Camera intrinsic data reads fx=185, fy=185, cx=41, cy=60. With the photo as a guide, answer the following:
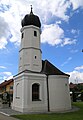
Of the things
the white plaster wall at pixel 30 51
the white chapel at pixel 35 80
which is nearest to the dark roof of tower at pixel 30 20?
the white chapel at pixel 35 80

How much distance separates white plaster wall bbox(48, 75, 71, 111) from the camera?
24922 mm

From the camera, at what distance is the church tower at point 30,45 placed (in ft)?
89.9

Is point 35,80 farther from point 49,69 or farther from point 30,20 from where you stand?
point 30,20

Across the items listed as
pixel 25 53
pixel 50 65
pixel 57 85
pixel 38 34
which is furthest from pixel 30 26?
pixel 57 85

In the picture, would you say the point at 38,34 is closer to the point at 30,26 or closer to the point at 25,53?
the point at 30,26

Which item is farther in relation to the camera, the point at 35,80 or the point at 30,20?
the point at 30,20

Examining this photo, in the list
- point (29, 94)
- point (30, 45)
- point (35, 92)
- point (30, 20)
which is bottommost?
point (29, 94)

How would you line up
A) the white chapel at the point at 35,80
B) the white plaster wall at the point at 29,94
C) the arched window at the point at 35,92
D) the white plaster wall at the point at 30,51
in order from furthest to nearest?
the white plaster wall at the point at 30,51 → the arched window at the point at 35,92 → the white chapel at the point at 35,80 → the white plaster wall at the point at 29,94

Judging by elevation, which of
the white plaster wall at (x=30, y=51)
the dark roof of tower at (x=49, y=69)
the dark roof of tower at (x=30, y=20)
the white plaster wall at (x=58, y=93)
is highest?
the dark roof of tower at (x=30, y=20)

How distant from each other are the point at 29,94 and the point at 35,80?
6.66 ft

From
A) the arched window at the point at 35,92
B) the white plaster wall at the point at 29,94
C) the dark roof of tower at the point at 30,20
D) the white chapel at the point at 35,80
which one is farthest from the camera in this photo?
the dark roof of tower at the point at 30,20

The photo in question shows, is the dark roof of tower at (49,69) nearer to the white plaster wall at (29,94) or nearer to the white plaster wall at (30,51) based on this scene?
the white plaster wall at (30,51)

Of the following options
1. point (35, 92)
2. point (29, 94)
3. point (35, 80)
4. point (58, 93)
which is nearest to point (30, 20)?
point (35, 80)

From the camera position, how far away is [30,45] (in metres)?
27.8
